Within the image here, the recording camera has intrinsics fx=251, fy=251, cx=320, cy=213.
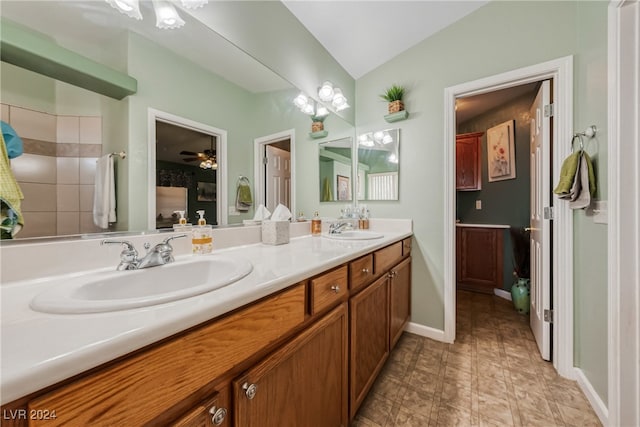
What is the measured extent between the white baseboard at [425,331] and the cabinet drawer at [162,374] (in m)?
1.76

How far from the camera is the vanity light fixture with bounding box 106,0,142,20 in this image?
887mm

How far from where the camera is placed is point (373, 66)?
2295 millimetres

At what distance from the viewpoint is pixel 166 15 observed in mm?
1021

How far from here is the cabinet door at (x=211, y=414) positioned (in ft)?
1.60

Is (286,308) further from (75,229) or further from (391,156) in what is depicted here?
(391,156)

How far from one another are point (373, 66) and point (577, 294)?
7.35ft

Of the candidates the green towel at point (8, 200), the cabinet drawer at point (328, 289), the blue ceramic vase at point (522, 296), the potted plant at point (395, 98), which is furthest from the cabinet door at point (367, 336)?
the blue ceramic vase at point (522, 296)

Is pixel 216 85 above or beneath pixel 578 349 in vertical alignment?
above

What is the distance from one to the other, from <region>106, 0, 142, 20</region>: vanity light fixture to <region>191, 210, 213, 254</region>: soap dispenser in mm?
822

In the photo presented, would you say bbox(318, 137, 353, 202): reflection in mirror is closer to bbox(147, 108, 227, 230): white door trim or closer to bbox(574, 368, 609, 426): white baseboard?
bbox(147, 108, 227, 230): white door trim

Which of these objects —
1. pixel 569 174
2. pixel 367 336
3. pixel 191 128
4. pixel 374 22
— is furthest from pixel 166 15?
pixel 569 174

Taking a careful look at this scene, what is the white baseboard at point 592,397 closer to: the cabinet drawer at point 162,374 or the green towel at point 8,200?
the cabinet drawer at point 162,374

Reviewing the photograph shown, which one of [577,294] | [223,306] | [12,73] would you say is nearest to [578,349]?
[577,294]

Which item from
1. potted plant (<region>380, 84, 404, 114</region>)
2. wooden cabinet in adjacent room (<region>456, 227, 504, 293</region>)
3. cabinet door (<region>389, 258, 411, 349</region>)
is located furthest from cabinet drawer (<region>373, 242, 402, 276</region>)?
wooden cabinet in adjacent room (<region>456, 227, 504, 293</region>)
